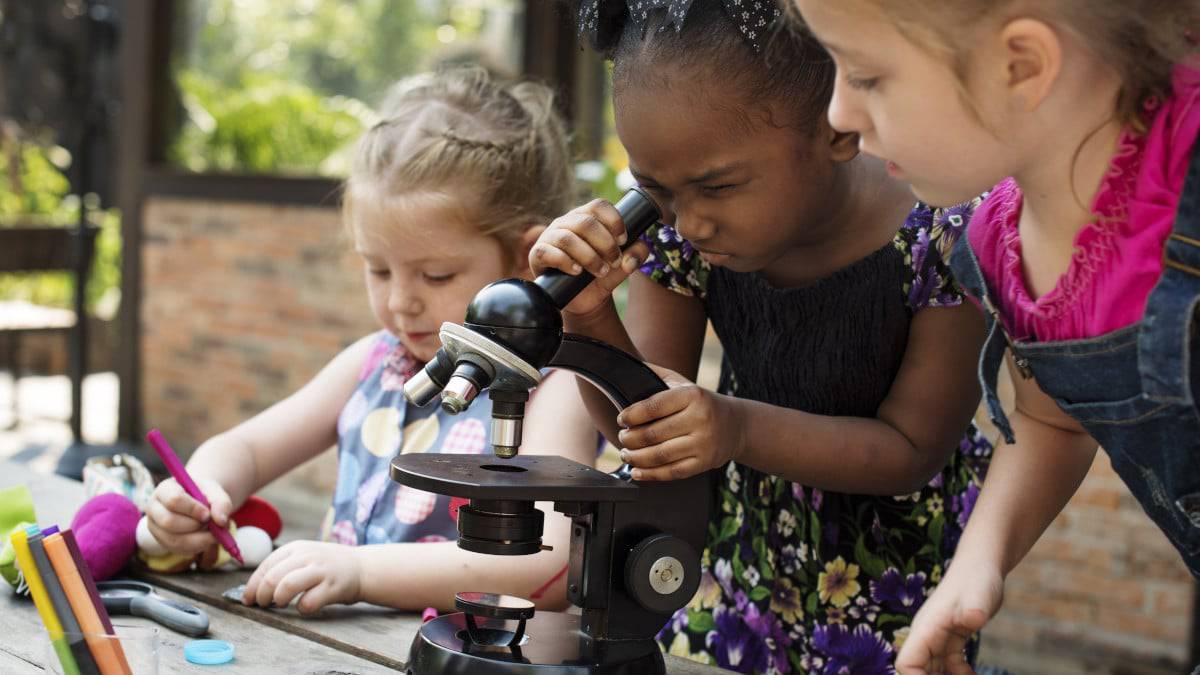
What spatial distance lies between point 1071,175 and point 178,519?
1.27 meters

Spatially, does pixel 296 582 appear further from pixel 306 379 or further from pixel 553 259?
pixel 306 379

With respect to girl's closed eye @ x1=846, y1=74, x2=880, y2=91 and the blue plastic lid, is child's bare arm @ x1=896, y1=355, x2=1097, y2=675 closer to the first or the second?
girl's closed eye @ x1=846, y1=74, x2=880, y2=91

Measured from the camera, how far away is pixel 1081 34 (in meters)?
1.15

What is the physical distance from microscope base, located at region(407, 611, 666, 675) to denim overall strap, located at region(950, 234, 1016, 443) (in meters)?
0.45

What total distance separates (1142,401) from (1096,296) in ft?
0.34

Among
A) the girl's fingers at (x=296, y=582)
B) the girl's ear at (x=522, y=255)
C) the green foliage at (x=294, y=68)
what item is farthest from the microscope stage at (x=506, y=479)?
the green foliage at (x=294, y=68)

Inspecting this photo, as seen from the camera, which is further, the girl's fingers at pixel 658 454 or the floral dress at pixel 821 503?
the floral dress at pixel 821 503

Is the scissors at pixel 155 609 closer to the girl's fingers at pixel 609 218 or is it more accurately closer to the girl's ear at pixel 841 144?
the girl's fingers at pixel 609 218

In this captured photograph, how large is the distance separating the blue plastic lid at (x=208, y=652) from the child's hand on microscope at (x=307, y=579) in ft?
0.52

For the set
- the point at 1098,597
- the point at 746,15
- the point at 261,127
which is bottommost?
the point at 1098,597

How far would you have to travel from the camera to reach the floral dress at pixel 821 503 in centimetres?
184

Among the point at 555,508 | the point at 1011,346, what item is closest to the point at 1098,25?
the point at 1011,346

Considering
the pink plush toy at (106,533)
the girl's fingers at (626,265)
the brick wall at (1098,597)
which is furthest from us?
the brick wall at (1098,597)

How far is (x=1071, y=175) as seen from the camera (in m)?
1.26
